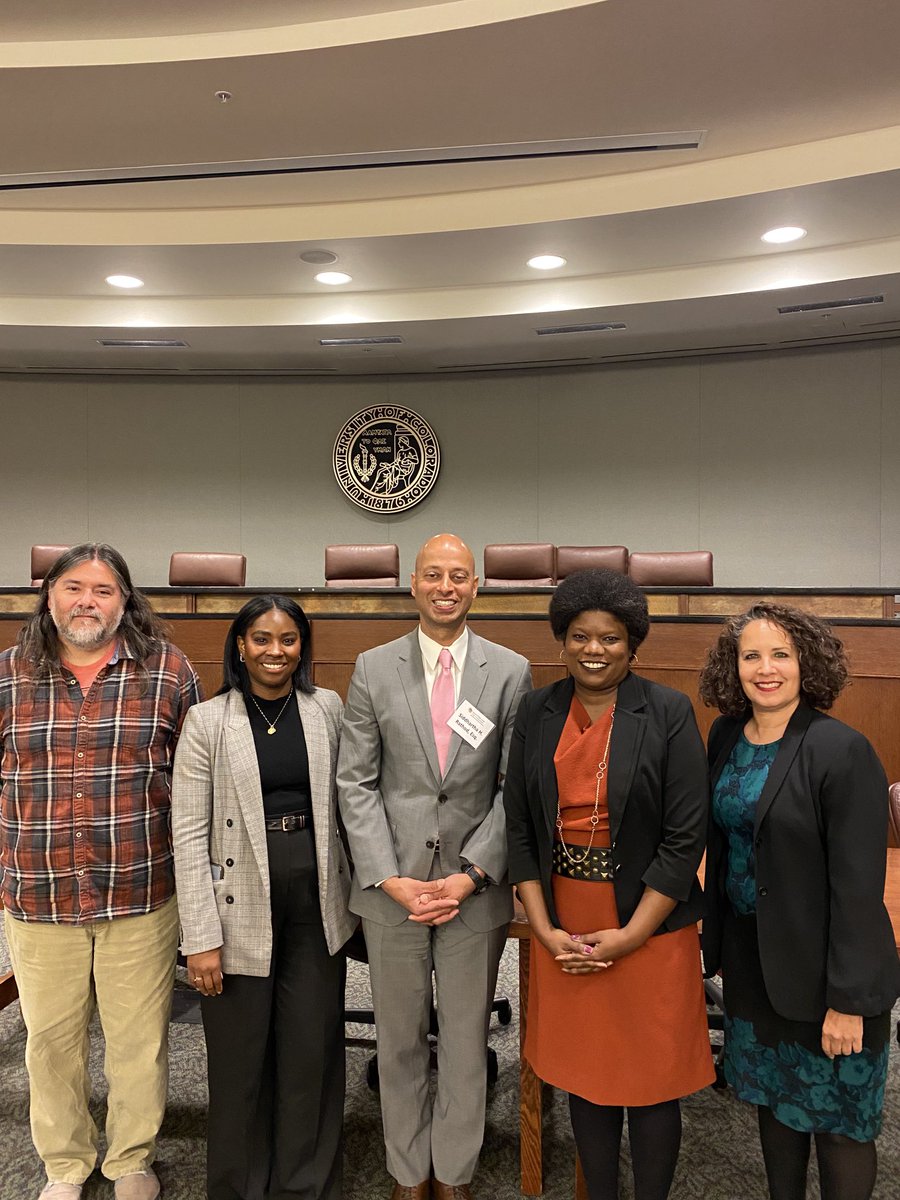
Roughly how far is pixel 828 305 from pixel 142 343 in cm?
513

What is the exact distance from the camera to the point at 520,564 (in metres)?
6.08

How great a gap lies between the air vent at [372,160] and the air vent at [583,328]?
5.93 feet

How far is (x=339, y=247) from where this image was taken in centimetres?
518

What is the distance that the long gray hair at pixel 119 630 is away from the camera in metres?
1.97

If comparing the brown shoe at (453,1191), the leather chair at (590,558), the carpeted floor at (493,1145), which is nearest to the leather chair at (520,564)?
the leather chair at (590,558)

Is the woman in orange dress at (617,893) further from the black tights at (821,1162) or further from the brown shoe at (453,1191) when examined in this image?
the brown shoe at (453,1191)

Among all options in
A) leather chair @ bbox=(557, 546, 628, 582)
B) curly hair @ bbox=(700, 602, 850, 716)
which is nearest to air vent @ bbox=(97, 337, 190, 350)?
leather chair @ bbox=(557, 546, 628, 582)

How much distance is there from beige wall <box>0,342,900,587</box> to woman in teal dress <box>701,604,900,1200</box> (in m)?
5.74

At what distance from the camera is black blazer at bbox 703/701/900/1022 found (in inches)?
60.0

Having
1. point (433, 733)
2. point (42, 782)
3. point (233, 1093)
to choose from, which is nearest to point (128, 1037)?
point (233, 1093)

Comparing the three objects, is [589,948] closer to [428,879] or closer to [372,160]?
[428,879]

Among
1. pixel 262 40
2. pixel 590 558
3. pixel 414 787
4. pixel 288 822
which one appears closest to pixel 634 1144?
pixel 414 787

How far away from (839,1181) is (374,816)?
1.13 meters

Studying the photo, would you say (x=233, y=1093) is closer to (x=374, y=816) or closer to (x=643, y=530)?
(x=374, y=816)
